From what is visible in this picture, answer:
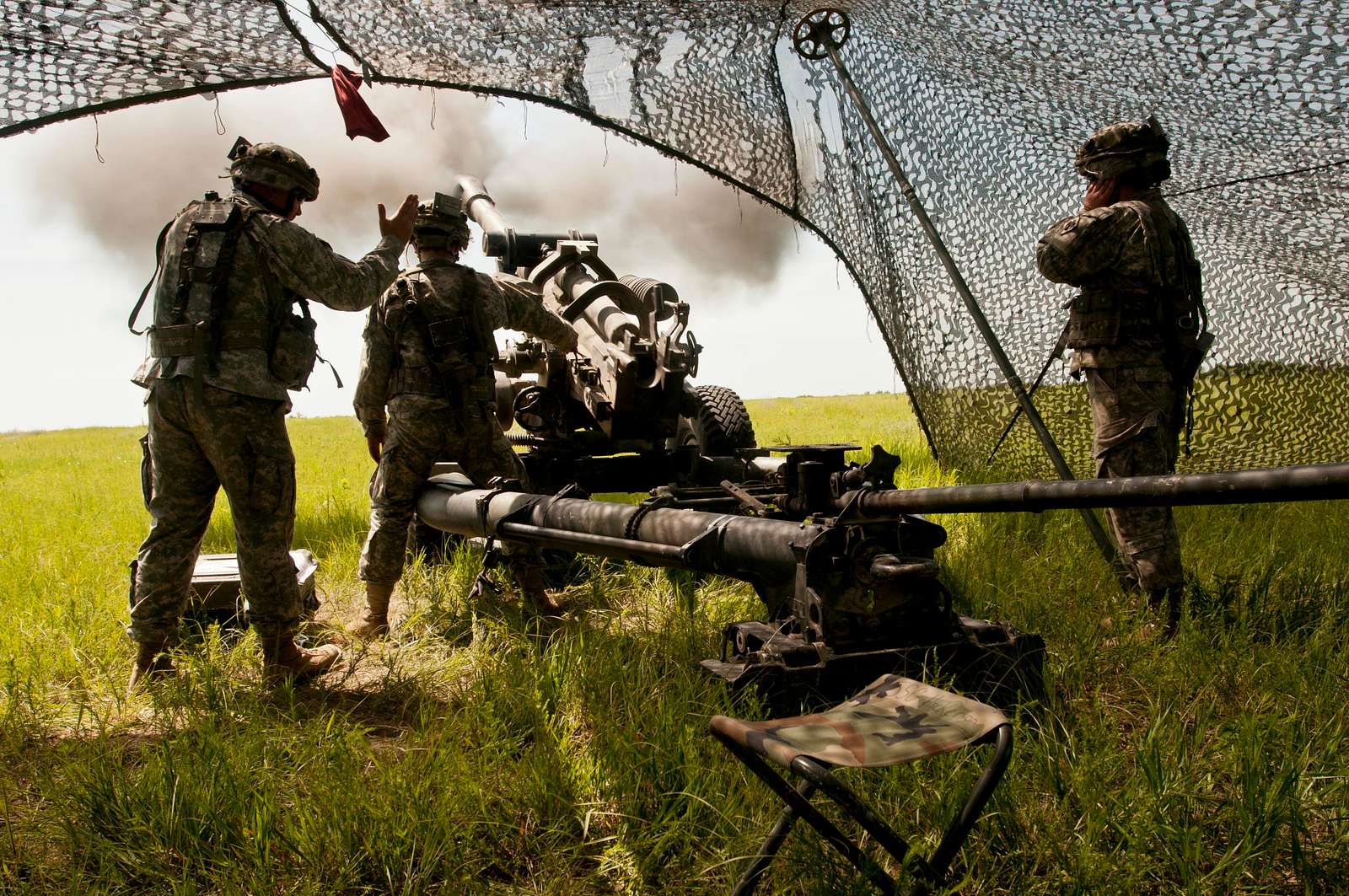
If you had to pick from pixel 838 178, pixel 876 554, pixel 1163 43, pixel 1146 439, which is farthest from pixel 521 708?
pixel 838 178

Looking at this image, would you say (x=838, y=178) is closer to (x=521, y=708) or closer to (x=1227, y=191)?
(x=1227, y=191)

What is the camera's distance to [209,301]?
354 centimetres

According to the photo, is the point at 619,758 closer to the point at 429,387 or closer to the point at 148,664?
the point at 148,664

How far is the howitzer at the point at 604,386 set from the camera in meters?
5.47

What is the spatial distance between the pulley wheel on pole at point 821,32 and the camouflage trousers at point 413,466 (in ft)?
10.1

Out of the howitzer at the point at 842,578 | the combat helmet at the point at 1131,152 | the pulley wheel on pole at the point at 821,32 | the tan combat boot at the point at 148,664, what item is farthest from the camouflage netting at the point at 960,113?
the howitzer at the point at 842,578

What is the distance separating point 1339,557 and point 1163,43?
253cm

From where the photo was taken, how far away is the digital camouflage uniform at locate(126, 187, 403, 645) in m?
3.56

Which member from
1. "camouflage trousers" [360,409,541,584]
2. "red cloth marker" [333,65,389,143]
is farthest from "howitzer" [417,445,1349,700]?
"red cloth marker" [333,65,389,143]

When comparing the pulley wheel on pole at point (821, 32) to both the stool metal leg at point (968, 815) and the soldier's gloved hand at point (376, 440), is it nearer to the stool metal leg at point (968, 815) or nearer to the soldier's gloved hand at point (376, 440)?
the soldier's gloved hand at point (376, 440)

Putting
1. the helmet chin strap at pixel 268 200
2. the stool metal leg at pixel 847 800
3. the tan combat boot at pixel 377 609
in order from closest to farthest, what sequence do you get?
the stool metal leg at pixel 847 800 < the helmet chin strap at pixel 268 200 < the tan combat boot at pixel 377 609

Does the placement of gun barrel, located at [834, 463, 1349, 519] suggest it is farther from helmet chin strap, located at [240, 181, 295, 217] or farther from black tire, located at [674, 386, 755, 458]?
black tire, located at [674, 386, 755, 458]

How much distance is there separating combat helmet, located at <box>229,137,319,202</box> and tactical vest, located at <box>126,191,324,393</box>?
0.58 ft

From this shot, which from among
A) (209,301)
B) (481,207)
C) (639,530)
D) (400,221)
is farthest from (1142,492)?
(481,207)
